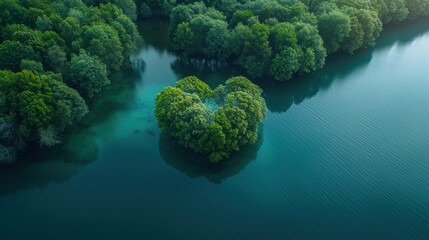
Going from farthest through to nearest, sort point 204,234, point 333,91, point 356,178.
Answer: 1. point 333,91
2. point 356,178
3. point 204,234

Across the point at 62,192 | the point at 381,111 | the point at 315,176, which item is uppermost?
the point at 381,111

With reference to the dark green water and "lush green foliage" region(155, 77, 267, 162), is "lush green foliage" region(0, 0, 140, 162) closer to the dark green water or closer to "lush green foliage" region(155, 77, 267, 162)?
the dark green water

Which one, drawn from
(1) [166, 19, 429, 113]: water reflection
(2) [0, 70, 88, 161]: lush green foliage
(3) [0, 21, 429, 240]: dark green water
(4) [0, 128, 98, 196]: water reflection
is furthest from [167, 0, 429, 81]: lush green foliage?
(4) [0, 128, 98, 196]: water reflection

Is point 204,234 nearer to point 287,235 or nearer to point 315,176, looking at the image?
point 287,235

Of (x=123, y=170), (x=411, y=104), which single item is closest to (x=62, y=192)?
(x=123, y=170)

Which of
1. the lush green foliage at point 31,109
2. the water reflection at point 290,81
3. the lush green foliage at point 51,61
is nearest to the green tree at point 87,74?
the lush green foliage at point 51,61

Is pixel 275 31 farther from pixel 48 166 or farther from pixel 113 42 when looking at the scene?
pixel 48 166

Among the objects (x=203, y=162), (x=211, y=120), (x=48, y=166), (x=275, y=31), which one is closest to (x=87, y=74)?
(x=48, y=166)
